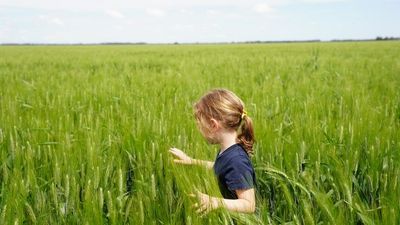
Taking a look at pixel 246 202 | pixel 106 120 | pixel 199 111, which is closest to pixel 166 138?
pixel 199 111

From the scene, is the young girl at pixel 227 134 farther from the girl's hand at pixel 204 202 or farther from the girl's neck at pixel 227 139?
the girl's hand at pixel 204 202

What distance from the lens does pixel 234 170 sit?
5.32 feet

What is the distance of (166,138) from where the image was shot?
195 centimetres

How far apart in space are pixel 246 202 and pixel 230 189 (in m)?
0.11

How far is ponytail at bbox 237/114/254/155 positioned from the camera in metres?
1.75

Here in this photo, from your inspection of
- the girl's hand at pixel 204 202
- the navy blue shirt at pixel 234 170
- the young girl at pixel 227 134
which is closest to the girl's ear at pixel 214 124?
the young girl at pixel 227 134

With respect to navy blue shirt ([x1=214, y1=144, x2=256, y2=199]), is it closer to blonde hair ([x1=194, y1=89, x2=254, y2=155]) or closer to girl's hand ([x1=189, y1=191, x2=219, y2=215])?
blonde hair ([x1=194, y1=89, x2=254, y2=155])

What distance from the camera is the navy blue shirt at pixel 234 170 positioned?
1584mm

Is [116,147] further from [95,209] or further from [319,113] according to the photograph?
[319,113]

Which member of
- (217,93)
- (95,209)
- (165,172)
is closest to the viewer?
(95,209)

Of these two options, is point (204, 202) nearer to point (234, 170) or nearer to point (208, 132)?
point (234, 170)

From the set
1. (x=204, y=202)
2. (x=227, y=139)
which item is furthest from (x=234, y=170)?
(x=204, y=202)

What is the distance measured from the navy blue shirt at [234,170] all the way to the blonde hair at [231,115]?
0.05 meters

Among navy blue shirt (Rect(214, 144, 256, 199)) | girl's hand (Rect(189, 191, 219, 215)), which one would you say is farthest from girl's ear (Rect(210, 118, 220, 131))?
girl's hand (Rect(189, 191, 219, 215))
